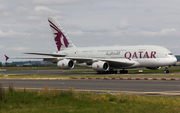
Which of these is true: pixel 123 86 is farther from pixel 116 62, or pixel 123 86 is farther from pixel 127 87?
pixel 116 62

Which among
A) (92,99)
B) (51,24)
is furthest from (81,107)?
(51,24)

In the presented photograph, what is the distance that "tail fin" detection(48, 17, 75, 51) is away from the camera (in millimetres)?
57031

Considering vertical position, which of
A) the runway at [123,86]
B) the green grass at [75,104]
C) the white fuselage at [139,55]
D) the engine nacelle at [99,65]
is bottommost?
the runway at [123,86]

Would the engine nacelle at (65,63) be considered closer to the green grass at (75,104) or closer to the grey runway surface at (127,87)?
the grey runway surface at (127,87)

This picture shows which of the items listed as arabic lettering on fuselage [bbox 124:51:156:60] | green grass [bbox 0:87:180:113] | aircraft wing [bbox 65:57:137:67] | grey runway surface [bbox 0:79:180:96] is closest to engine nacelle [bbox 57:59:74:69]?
aircraft wing [bbox 65:57:137:67]

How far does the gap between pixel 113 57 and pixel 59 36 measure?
1291 centimetres

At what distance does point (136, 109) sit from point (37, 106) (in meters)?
4.57

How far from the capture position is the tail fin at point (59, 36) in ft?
187

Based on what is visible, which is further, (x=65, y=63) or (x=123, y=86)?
(x=65, y=63)

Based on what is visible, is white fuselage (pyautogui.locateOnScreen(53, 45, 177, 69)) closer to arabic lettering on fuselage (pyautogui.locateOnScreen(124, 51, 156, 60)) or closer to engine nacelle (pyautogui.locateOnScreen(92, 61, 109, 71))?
arabic lettering on fuselage (pyautogui.locateOnScreen(124, 51, 156, 60))

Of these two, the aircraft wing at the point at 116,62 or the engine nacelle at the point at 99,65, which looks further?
the aircraft wing at the point at 116,62

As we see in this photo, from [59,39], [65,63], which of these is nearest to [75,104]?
[65,63]

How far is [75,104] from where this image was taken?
533 inches

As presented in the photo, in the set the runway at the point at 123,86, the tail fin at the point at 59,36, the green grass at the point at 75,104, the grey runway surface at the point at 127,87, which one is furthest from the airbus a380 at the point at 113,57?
the green grass at the point at 75,104
